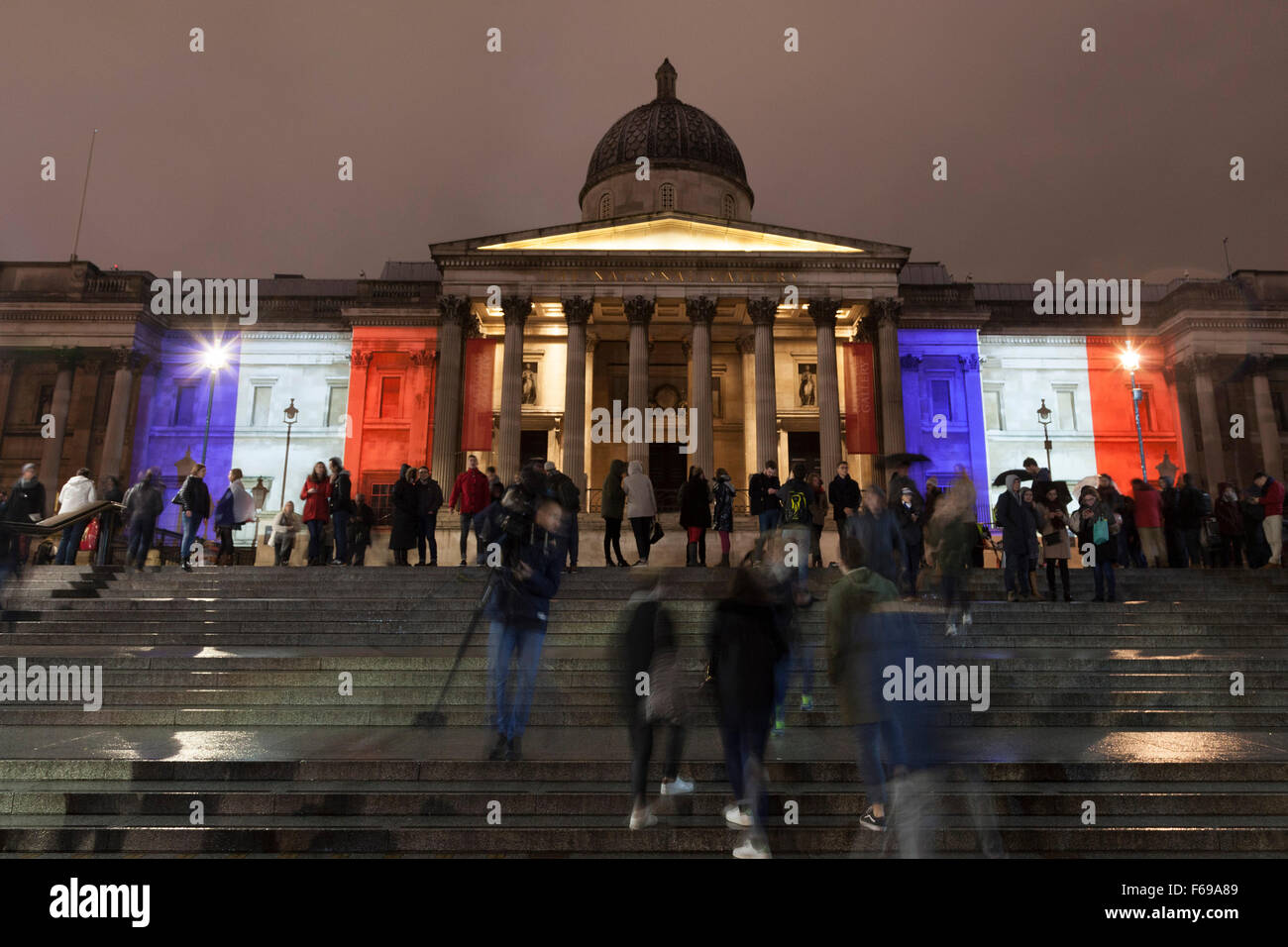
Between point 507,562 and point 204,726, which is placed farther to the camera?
point 204,726

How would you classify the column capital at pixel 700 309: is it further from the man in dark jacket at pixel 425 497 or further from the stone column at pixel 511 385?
the man in dark jacket at pixel 425 497

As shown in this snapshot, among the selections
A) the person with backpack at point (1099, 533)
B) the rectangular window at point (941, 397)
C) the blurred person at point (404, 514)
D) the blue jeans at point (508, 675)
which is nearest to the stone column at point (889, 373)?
the rectangular window at point (941, 397)

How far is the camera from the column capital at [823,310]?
27.4 meters

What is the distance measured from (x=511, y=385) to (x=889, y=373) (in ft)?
42.9

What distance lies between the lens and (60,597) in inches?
477

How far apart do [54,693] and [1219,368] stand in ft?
127

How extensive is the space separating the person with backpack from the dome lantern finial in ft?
106

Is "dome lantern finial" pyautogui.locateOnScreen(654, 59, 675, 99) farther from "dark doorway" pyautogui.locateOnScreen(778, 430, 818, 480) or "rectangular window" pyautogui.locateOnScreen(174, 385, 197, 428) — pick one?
"rectangular window" pyautogui.locateOnScreen(174, 385, 197, 428)

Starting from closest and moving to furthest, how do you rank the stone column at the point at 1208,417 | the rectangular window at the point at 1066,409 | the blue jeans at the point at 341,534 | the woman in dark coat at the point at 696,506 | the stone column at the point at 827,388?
the woman in dark coat at the point at 696,506 → the blue jeans at the point at 341,534 → the stone column at the point at 827,388 → the stone column at the point at 1208,417 → the rectangular window at the point at 1066,409

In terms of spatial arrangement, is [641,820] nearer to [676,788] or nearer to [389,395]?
[676,788]

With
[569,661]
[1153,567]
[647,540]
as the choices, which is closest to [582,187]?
[647,540]

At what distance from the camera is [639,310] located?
27.1m
